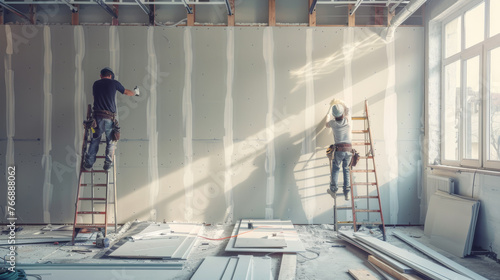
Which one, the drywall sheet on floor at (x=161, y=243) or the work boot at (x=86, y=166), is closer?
the drywall sheet on floor at (x=161, y=243)

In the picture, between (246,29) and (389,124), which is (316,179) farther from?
(246,29)

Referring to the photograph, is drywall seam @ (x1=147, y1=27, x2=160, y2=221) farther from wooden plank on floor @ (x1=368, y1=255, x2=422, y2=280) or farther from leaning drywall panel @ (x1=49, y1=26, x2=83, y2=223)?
wooden plank on floor @ (x1=368, y1=255, x2=422, y2=280)

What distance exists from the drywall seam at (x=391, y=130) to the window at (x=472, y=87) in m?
0.74

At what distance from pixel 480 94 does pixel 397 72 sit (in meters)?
1.48

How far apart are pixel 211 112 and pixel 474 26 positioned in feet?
13.7

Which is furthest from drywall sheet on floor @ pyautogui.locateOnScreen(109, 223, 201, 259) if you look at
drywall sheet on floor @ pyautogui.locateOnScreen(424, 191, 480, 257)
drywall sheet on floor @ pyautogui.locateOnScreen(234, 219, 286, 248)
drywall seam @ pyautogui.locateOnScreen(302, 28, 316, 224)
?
drywall sheet on floor @ pyautogui.locateOnScreen(424, 191, 480, 257)

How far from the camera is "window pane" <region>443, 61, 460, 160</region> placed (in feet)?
16.5

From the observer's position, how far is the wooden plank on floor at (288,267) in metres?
3.37

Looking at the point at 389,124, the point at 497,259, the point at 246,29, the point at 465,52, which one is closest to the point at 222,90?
the point at 246,29

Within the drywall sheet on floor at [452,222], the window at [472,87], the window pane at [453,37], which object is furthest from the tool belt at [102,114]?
the window pane at [453,37]

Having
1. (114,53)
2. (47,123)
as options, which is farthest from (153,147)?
(47,123)

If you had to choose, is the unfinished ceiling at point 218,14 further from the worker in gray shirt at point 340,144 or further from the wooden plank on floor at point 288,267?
the wooden plank on floor at point 288,267

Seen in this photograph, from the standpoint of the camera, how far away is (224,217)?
5.52 metres

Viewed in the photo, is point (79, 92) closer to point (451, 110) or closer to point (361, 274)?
point (361, 274)
